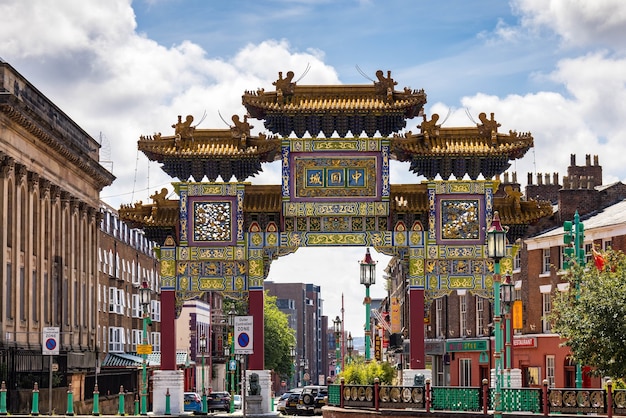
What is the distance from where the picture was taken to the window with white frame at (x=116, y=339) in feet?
286

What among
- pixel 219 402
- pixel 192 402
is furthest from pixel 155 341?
pixel 192 402

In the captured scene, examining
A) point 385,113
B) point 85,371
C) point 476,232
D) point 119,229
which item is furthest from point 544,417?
point 119,229

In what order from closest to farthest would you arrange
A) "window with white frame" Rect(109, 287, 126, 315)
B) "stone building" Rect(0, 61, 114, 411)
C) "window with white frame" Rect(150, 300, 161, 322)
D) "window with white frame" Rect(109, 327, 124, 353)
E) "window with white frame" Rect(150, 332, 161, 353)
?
1. "stone building" Rect(0, 61, 114, 411)
2. "window with white frame" Rect(109, 327, 124, 353)
3. "window with white frame" Rect(109, 287, 126, 315)
4. "window with white frame" Rect(150, 300, 161, 322)
5. "window with white frame" Rect(150, 332, 161, 353)

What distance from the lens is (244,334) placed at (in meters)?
33.7

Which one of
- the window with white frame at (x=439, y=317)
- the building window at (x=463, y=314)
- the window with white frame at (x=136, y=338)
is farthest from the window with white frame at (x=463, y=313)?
the window with white frame at (x=136, y=338)

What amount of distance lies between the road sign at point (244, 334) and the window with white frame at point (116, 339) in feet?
179

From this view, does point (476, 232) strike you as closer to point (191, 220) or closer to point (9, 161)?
point (191, 220)

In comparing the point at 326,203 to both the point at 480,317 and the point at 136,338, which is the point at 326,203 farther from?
the point at 136,338

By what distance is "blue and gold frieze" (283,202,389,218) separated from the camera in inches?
1994

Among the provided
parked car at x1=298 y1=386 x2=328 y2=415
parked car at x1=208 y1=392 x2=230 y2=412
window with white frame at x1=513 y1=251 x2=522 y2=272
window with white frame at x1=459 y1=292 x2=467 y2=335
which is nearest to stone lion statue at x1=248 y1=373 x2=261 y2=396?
parked car at x1=298 y1=386 x2=328 y2=415

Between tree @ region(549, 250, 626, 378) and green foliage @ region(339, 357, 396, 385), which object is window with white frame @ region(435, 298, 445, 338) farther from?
tree @ region(549, 250, 626, 378)

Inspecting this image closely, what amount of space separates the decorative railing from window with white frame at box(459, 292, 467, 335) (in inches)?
1195

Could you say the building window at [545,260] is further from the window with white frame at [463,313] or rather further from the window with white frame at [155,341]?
the window with white frame at [155,341]

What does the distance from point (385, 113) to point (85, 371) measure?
29.6 meters
